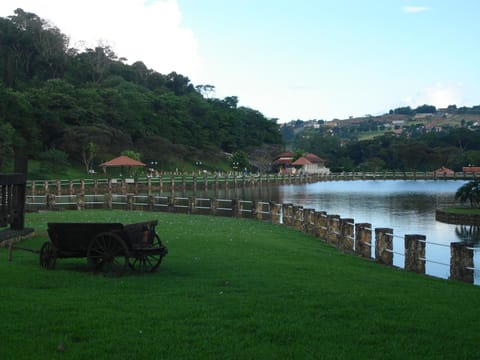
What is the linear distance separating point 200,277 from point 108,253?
1.61m

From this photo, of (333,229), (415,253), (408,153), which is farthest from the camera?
(408,153)

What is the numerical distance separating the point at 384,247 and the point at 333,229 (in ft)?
13.5

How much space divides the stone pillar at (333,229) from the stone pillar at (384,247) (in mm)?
3289

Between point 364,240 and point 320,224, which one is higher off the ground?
point 320,224

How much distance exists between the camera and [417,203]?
158 ft

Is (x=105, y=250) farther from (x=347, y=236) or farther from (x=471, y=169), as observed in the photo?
(x=471, y=169)

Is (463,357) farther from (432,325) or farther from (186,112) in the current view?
(186,112)

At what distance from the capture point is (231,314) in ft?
24.7

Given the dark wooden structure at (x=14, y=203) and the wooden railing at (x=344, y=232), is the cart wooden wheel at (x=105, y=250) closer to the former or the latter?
the dark wooden structure at (x=14, y=203)

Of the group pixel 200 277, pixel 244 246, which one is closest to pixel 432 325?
pixel 200 277

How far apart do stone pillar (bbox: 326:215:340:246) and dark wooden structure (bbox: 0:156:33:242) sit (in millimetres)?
8894

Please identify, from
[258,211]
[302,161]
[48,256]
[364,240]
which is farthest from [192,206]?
[302,161]

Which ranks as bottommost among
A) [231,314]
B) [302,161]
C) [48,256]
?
[231,314]

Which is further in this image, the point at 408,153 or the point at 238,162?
the point at 408,153
